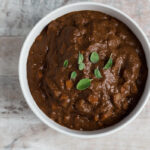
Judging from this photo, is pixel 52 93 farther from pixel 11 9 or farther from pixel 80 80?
pixel 11 9

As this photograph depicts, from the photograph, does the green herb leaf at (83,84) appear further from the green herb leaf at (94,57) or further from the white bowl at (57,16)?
the white bowl at (57,16)

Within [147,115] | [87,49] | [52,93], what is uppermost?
[87,49]

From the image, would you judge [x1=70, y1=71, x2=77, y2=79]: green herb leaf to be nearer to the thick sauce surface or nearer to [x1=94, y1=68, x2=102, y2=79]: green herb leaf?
the thick sauce surface

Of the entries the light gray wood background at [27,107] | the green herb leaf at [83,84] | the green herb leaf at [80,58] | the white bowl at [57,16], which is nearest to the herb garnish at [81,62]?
the green herb leaf at [80,58]

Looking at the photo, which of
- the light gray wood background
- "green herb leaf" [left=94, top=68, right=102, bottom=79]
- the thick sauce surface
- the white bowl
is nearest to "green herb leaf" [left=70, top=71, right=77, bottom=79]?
the thick sauce surface

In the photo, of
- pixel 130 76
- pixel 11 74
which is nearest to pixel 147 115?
pixel 130 76
